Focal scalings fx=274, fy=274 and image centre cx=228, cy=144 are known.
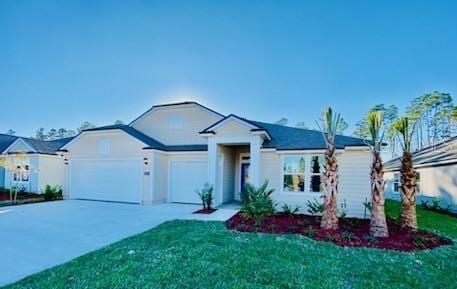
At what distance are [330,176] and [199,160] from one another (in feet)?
28.0

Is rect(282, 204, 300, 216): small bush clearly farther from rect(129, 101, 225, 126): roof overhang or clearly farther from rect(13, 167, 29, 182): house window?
rect(13, 167, 29, 182): house window

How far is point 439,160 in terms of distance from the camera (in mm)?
17141

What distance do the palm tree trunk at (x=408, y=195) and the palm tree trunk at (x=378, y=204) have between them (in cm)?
150

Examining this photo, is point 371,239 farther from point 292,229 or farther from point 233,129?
point 233,129

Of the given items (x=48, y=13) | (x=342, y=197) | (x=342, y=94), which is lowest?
(x=342, y=197)

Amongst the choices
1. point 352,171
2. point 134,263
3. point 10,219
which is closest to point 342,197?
point 352,171

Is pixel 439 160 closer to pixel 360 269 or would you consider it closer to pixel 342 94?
pixel 342 94

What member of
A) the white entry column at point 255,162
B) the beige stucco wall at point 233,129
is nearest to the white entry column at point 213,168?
the beige stucco wall at point 233,129

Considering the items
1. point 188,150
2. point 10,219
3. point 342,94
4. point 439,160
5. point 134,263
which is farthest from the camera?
point 342,94

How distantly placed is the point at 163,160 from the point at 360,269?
12.9 meters

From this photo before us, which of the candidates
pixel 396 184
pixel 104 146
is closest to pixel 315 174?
pixel 104 146

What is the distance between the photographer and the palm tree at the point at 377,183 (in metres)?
8.37

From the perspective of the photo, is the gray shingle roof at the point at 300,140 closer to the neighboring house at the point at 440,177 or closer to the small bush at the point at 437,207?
the neighboring house at the point at 440,177

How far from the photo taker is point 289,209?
1253 cm
